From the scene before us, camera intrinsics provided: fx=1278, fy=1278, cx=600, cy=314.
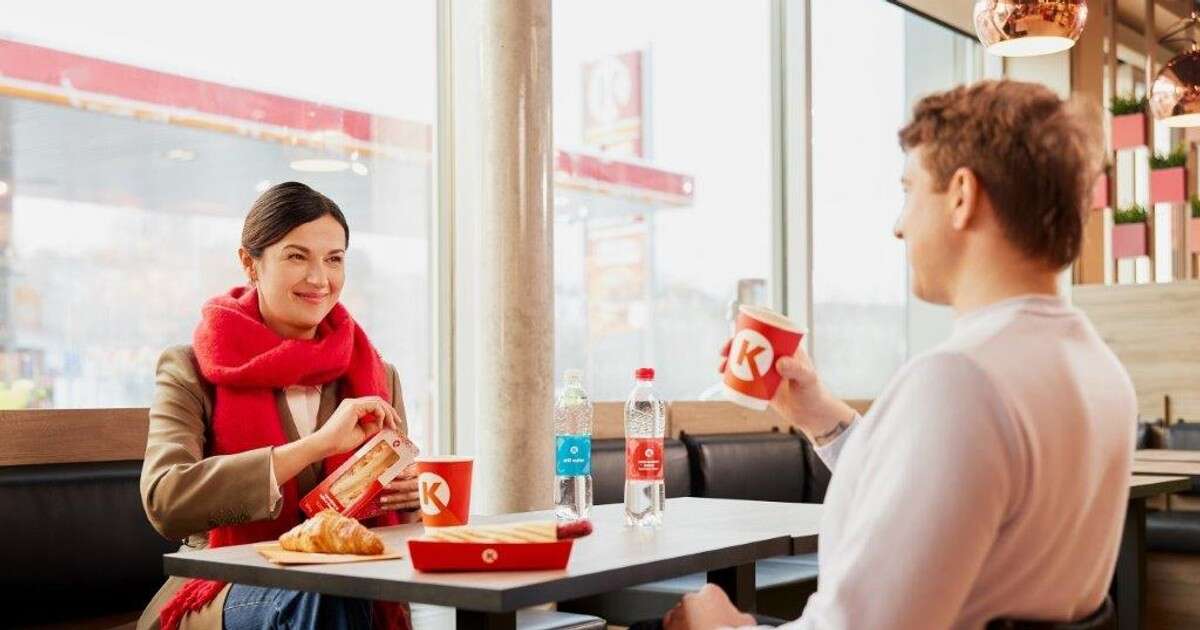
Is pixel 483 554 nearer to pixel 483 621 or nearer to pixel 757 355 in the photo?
pixel 483 621

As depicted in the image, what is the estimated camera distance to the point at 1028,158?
1.23 meters

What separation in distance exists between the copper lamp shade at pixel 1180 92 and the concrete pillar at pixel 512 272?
280cm

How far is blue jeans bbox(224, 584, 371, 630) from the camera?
1909 mm

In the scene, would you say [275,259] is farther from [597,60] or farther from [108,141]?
[597,60]

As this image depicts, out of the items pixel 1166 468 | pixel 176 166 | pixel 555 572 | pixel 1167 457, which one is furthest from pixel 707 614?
pixel 1167 457

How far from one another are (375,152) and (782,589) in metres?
1.92

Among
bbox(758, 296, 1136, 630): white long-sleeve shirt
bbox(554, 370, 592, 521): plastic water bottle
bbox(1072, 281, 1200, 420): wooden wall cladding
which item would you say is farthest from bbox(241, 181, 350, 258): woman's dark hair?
bbox(1072, 281, 1200, 420): wooden wall cladding

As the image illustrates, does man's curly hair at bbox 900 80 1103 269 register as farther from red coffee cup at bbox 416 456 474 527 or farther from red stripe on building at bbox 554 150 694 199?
red stripe on building at bbox 554 150 694 199

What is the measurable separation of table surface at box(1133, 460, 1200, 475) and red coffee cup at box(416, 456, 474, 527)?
2470 millimetres

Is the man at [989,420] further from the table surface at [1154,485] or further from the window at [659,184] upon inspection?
the window at [659,184]

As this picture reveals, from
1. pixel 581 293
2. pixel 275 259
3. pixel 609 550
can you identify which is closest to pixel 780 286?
pixel 581 293

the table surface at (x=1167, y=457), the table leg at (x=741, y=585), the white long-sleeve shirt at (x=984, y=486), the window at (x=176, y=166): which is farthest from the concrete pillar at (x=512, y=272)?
the white long-sleeve shirt at (x=984, y=486)

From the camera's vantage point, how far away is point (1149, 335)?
6602mm

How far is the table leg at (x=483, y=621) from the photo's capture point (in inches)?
63.9
